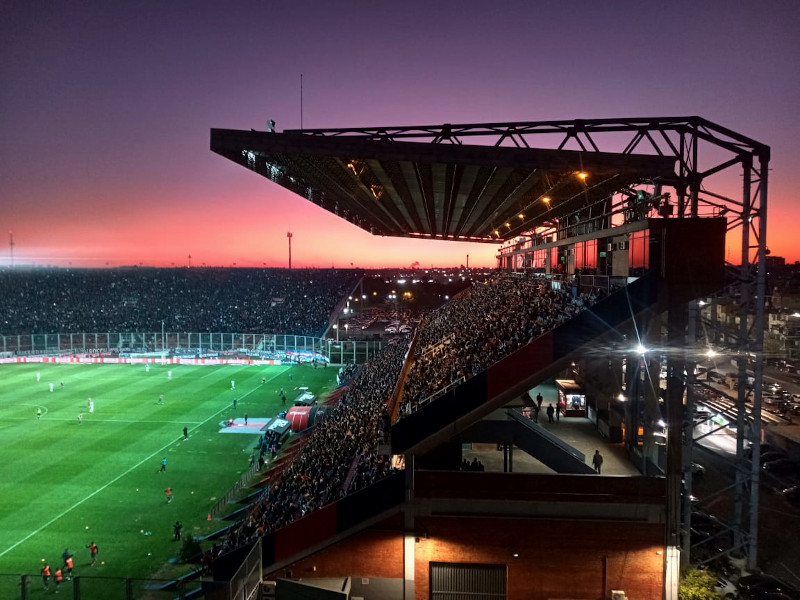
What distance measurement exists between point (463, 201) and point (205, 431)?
19.0 metres

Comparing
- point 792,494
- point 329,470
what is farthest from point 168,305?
point 792,494

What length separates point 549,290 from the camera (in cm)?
1970

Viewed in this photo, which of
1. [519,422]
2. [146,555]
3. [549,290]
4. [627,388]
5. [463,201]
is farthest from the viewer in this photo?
[463,201]

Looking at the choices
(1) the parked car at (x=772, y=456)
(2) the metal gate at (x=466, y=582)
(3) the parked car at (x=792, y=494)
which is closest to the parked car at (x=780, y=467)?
(1) the parked car at (x=772, y=456)

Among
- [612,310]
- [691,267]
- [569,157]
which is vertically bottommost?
[612,310]

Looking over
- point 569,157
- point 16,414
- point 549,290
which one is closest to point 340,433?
point 549,290

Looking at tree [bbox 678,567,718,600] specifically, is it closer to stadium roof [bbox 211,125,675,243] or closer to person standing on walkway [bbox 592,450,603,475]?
person standing on walkway [bbox 592,450,603,475]

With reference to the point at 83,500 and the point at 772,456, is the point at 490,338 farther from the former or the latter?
the point at 83,500

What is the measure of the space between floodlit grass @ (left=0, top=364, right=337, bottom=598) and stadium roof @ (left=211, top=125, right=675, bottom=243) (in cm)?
1214

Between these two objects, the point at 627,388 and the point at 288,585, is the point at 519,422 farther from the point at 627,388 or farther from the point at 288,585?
the point at 288,585

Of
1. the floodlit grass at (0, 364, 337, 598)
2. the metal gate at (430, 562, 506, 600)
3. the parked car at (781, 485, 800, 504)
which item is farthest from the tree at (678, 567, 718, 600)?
the floodlit grass at (0, 364, 337, 598)

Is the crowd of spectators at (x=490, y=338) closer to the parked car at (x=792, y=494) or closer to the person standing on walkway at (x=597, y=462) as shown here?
the person standing on walkway at (x=597, y=462)

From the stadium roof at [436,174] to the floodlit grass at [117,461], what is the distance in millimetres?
12141

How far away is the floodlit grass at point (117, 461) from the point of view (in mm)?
16812
